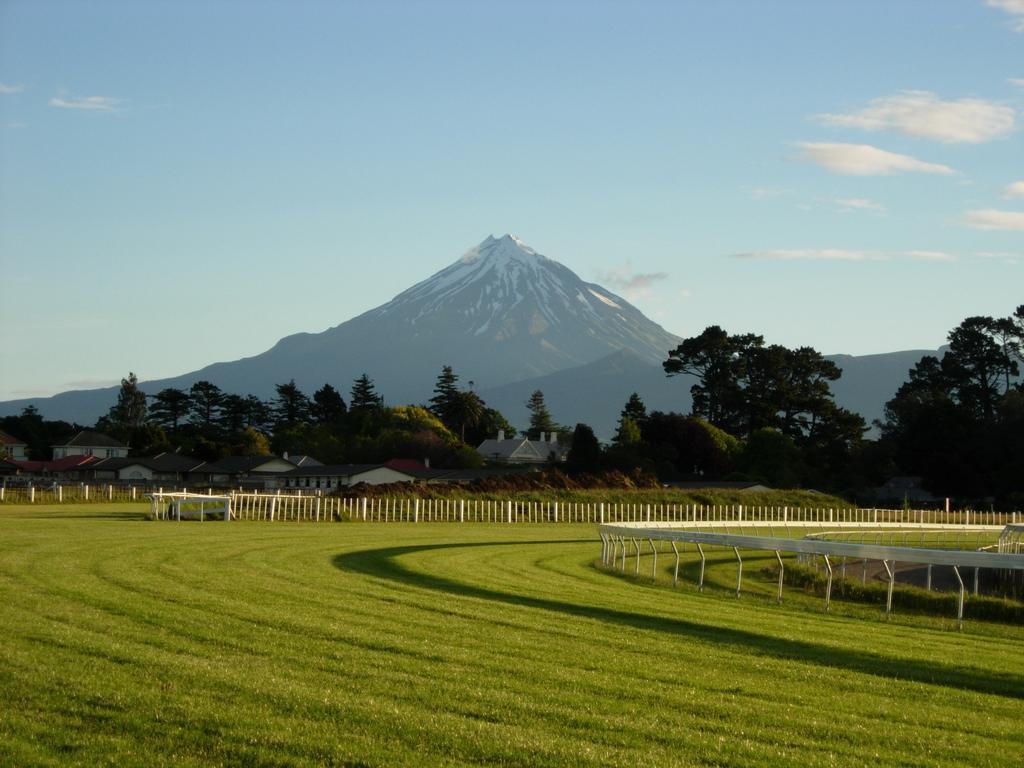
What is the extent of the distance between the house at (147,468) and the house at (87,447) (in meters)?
19.2

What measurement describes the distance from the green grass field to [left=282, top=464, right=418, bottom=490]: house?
7813 cm

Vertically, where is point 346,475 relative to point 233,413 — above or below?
below

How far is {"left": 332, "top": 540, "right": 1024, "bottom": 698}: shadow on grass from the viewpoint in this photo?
12.0m

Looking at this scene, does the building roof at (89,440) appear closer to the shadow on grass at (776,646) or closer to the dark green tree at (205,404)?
the dark green tree at (205,404)

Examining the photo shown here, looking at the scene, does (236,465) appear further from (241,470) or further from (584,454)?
(584,454)

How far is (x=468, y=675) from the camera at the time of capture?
35.9 ft

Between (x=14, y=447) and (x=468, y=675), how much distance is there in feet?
459

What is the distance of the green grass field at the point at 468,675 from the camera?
27.8ft

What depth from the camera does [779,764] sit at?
26.8ft

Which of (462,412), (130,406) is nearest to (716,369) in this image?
(462,412)

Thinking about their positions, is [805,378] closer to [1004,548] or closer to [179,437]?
[179,437]

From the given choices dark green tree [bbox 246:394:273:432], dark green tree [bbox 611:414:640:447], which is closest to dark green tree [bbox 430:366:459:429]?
dark green tree [bbox 246:394:273:432]

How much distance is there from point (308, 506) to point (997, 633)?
113ft

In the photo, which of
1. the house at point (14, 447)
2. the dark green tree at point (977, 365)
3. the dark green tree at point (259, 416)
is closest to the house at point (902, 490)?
the dark green tree at point (977, 365)
